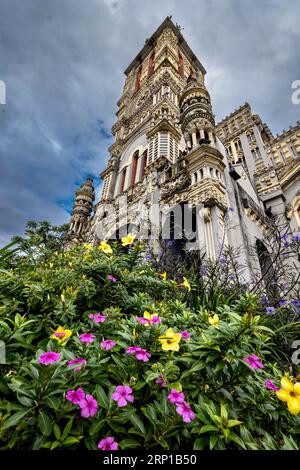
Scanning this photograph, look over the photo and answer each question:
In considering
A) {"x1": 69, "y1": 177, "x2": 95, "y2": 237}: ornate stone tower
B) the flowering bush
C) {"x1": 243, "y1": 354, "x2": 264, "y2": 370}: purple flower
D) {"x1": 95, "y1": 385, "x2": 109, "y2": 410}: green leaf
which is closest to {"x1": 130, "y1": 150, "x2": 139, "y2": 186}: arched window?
{"x1": 69, "y1": 177, "x2": 95, "y2": 237}: ornate stone tower

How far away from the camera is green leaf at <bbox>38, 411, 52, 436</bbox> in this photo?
912mm

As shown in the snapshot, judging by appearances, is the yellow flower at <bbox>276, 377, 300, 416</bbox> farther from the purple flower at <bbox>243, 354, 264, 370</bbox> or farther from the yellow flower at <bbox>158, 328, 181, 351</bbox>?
the yellow flower at <bbox>158, 328, 181, 351</bbox>

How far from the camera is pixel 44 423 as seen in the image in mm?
938

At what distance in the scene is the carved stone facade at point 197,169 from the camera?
726 centimetres

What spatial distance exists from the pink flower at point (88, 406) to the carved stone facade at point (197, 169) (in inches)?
193

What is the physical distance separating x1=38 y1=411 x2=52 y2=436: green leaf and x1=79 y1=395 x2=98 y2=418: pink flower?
135mm

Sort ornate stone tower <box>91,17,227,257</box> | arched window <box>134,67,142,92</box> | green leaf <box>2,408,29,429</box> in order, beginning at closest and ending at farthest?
green leaf <box>2,408,29,429</box> → ornate stone tower <box>91,17,227,257</box> → arched window <box>134,67,142,92</box>

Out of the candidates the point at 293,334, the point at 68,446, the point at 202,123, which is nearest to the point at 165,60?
the point at 202,123

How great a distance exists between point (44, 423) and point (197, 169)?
26.0ft

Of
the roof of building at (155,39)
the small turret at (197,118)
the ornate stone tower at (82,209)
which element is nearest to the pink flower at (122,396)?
the small turret at (197,118)

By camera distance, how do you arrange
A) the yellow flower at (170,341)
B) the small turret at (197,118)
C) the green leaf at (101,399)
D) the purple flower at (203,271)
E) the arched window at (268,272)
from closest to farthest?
the green leaf at (101,399) → the yellow flower at (170,341) → the arched window at (268,272) → the purple flower at (203,271) → the small turret at (197,118)

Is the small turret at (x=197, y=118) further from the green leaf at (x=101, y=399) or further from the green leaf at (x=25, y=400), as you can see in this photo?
the green leaf at (x=25, y=400)
